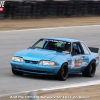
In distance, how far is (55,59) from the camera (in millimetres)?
8734

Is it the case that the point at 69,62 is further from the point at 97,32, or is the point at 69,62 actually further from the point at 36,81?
the point at 97,32

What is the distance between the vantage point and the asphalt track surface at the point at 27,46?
7863mm

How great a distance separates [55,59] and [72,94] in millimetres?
1980

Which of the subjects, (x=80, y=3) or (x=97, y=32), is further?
(x=80, y=3)

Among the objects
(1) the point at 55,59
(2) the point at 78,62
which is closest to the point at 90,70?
(2) the point at 78,62

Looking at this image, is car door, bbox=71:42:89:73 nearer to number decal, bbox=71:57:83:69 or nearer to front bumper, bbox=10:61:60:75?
number decal, bbox=71:57:83:69

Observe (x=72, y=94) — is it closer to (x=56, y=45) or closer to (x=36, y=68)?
(x=36, y=68)

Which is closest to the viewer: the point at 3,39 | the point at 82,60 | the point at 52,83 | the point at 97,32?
the point at 52,83

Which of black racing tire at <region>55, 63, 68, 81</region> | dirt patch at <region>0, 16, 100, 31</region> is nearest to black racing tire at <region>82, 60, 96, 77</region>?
black racing tire at <region>55, 63, 68, 81</region>

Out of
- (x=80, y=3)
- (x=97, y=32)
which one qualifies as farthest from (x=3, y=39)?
(x=80, y=3)

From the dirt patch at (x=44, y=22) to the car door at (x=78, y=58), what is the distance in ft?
35.6

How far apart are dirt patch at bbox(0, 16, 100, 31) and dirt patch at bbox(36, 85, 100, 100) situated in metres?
13.5

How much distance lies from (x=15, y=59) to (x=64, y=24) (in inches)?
592

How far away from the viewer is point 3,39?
17344mm
